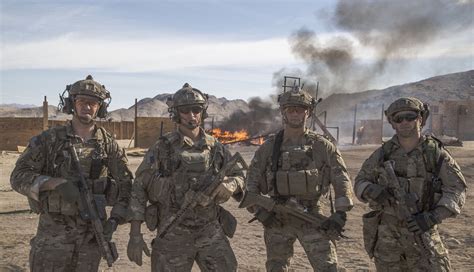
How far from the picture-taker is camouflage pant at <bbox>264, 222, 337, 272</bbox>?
490 centimetres

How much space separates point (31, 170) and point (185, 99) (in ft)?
5.43

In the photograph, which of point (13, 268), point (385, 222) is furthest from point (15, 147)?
point (385, 222)

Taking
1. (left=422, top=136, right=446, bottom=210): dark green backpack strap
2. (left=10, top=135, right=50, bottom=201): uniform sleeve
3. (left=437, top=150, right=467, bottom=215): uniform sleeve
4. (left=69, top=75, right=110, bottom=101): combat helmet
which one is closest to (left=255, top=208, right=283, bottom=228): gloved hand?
(left=422, top=136, right=446, bottom=210): dark green backpack strap

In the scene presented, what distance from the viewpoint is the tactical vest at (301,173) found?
512 centimetres

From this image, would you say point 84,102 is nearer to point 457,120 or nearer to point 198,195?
point 198,195

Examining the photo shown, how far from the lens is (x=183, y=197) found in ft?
15.7

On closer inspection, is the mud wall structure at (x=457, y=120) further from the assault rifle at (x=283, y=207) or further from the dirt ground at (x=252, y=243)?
the assault rifle at (x=283, y=207)

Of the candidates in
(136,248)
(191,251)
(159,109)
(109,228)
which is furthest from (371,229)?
(159,109)

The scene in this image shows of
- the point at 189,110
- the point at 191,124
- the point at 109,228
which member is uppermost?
the point at 189,110

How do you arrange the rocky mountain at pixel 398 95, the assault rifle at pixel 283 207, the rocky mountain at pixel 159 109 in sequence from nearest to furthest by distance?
the assault rifle at pixel 283 207 < the rocky mountain at pixel 398 95 < the rocky mountain at pixel 159 109

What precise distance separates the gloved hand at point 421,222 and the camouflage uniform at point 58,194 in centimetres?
278

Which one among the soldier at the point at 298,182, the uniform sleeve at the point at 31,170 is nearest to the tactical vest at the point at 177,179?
the soldier at the point at 298,182

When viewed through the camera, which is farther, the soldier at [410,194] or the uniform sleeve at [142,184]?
the uniform sleeve at [142,184]

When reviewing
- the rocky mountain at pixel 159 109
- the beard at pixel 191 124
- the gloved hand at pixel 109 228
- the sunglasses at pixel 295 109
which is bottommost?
the gloved hand at pixel 109 228
